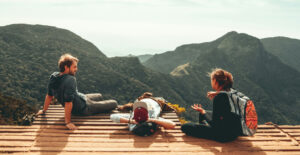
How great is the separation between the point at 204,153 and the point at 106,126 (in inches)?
81.6

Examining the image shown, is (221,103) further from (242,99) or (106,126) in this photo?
(106,126)

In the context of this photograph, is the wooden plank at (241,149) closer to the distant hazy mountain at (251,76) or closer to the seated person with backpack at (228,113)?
the seated person with backpack at (228,113)

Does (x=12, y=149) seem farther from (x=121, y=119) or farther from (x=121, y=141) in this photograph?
(x=121, y=119)

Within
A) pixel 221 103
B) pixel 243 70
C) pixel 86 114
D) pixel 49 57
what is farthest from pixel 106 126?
pixel 243 70

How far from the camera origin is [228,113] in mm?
3627

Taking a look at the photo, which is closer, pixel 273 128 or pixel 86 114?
pixel 273 128

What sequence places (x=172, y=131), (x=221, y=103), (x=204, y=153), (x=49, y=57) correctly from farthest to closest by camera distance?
(x=49, y=57)
(x=172, y=131)
(x=221, y=103)
(x=204, y=153)

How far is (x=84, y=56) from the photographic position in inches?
1916

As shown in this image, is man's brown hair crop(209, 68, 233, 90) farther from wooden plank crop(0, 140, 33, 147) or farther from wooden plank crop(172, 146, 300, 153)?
wooden plank crop(0, 140, 33, 147)

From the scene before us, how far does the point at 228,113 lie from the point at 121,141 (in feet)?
6.07

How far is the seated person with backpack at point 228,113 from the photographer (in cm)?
361

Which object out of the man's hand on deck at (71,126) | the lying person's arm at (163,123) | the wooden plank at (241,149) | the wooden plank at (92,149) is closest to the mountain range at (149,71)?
the man's hand on deck at (71,126)

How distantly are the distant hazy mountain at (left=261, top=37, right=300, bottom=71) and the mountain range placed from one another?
125 inches

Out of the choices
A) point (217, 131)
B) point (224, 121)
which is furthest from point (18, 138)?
→ point (224, 121)
